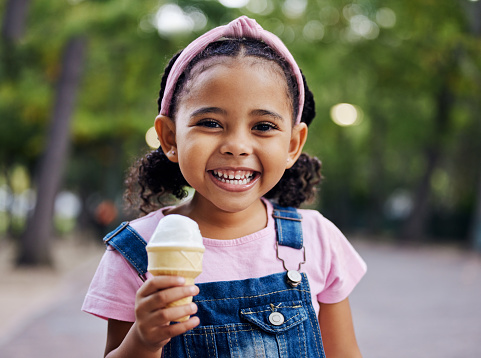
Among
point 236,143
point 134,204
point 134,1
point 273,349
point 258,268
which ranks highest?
point 134,1

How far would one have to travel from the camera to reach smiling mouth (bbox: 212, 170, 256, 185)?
1.96m

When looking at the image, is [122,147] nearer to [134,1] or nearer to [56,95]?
[56,95]

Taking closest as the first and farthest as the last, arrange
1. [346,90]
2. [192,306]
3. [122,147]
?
[192,306] → [122,147] → [346,90]

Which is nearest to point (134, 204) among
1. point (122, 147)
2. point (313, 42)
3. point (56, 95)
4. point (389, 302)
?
point (389, 302)

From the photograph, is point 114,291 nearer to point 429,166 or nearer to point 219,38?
point 219,38

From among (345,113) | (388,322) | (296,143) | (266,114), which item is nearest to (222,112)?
(266,114)

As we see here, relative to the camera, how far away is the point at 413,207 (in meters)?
26.1

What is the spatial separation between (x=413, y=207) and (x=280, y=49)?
992 inches

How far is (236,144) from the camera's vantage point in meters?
1.90

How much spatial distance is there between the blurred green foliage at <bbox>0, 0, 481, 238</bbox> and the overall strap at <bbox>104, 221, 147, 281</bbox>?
819 cm

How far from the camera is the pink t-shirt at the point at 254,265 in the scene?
1.96 m

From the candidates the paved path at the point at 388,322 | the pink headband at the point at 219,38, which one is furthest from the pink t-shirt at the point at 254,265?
the paved path at the point at 388,322

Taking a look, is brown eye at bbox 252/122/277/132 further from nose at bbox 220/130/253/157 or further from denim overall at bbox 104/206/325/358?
denim overall at bbox 104/206/325/358

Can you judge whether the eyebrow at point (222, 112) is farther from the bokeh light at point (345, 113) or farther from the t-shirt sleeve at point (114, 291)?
the bokeh light at point (345, 113)
